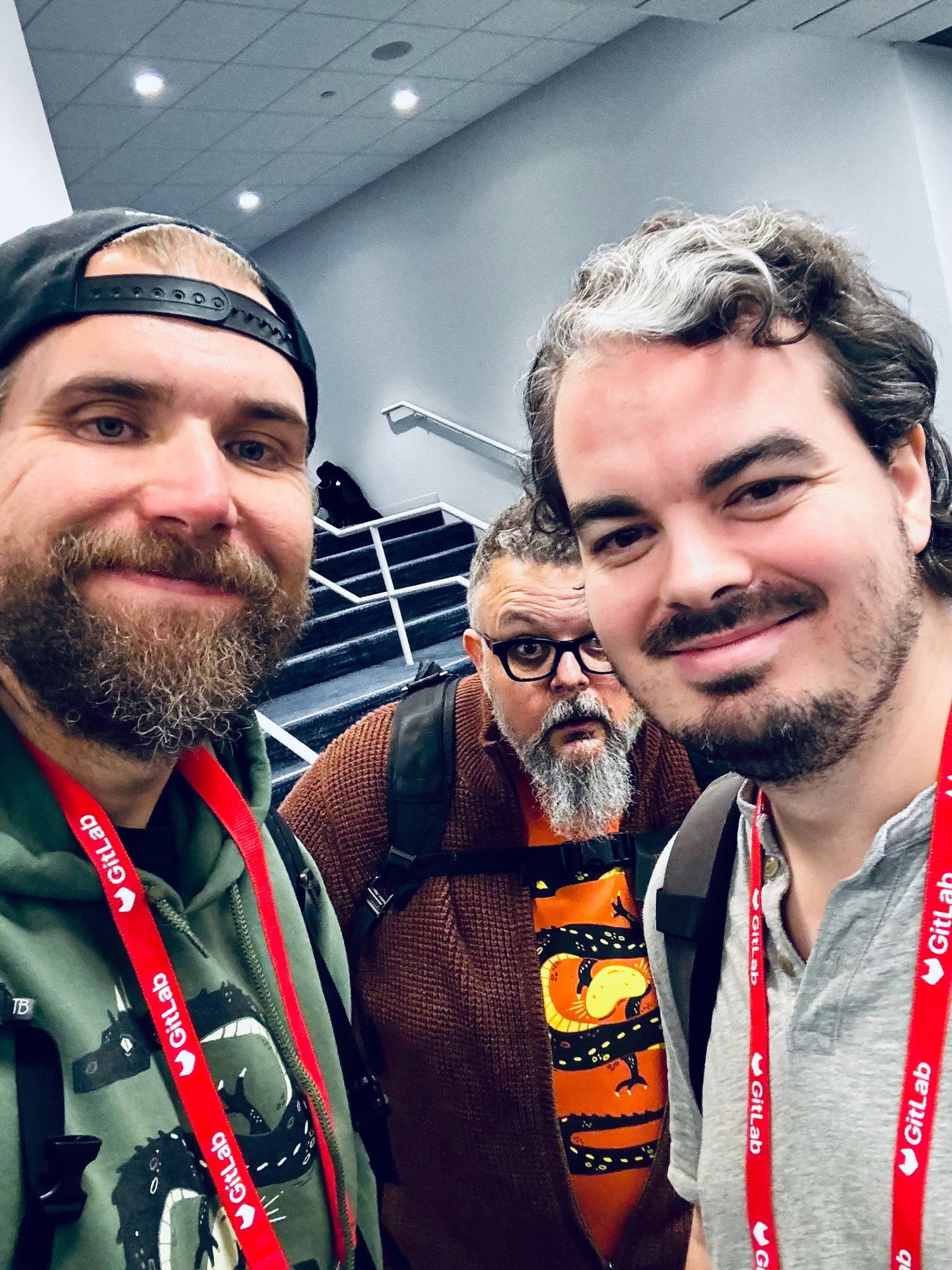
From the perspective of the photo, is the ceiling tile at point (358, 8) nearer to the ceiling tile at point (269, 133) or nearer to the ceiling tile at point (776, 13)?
the ceiling tile at point (269, 133)

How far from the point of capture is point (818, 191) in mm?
4719

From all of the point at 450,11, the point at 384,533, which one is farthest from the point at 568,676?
the point at 384,533

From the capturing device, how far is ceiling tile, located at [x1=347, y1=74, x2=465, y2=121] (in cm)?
538

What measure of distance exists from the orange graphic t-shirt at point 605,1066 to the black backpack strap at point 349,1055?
34 centimetres

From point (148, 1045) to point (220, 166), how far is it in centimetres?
631

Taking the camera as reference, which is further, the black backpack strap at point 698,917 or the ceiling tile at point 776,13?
the ceiling tile at point 776,13

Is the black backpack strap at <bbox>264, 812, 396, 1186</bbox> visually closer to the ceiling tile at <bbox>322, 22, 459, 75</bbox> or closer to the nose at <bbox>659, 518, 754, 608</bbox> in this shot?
the nose at <bbox>659, 518, 754, 608</bbox>

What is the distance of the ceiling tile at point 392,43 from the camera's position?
466 centimetres

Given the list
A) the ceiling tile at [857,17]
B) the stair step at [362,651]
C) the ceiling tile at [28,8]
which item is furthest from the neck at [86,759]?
the ceiling tile at [857,17]

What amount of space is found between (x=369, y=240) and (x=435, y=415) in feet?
5.32

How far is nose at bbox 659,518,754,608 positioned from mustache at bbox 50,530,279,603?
43 centimetres

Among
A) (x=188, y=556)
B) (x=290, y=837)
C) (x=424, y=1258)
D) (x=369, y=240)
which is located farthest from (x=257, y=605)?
(x=369, y=240)

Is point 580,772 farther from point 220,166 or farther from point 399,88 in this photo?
point 220,166

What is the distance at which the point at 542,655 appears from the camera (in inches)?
64.4
